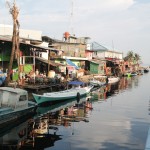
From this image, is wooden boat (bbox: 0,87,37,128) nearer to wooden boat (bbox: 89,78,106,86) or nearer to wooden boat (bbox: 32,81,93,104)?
wooden boat (bbox: 32,81,93,104)

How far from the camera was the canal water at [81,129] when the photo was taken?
21.5m

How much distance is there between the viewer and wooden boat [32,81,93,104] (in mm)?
34878

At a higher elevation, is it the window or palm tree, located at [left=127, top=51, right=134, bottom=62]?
palm tree, located at [left=127, top=51, right=134, bottom=62]

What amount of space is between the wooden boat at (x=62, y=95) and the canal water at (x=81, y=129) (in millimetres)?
981

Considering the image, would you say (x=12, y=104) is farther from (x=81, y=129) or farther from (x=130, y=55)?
(x=130, y=55)

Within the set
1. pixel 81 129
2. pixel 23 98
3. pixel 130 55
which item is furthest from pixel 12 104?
pixel 130 55

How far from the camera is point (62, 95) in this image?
3966 cm

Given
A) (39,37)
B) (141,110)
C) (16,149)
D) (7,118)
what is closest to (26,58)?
(39,37)

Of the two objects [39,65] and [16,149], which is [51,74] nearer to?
[39,65]

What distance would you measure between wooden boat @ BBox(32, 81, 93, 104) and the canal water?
981 mm

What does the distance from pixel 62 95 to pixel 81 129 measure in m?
13.8

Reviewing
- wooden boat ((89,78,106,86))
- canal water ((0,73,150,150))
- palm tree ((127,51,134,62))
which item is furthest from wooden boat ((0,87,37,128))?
palm tree ((127,51,134,62))

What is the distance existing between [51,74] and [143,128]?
2384 cm

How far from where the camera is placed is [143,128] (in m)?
27.6
